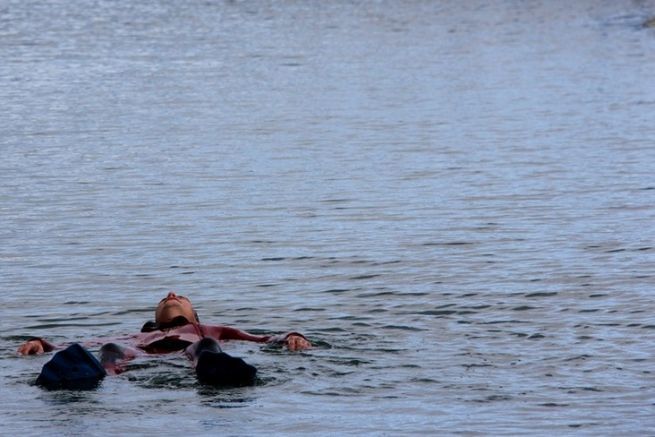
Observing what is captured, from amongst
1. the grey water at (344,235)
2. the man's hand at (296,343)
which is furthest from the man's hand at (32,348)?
the man's hand at (296,343)

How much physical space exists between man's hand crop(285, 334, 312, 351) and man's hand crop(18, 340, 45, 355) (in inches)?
93.7

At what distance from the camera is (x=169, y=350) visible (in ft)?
51.3

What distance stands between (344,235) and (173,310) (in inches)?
276

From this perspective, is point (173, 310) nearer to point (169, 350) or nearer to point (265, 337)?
point (169, 350)

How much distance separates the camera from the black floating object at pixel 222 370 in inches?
552

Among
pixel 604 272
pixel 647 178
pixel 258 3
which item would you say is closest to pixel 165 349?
pixel 604 272

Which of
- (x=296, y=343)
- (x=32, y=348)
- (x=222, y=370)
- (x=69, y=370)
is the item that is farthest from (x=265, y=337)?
(x=69, y=370)

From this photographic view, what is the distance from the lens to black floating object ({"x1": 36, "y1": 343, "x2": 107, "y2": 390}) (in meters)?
14.1

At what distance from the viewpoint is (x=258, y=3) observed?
78625 mm

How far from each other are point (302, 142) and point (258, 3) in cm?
4707

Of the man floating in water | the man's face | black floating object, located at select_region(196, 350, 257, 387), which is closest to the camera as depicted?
black floating object, located at select_region(196, 350, 257, 387)

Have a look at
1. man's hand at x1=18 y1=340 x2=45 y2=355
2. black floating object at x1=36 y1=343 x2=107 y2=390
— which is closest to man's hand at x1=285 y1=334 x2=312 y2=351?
black floating object at x1=36 y1=343 x2=107 y2=390

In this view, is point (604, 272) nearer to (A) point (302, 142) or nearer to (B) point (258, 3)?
(A) point (302, 142)

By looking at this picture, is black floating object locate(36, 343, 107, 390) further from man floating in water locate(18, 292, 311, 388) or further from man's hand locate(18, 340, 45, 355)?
man's hand locate(18, 340, 45, 355)
